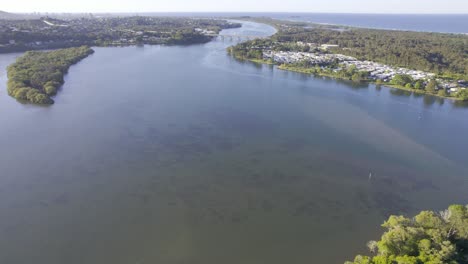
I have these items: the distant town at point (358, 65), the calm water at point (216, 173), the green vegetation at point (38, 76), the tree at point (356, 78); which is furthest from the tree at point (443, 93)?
the green vegetation at point (38, 76)

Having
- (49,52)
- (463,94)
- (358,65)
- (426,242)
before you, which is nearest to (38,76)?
(49,52)

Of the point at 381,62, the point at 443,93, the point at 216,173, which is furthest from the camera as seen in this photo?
the point at 381,62

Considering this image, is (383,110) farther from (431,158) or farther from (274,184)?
(274,184)

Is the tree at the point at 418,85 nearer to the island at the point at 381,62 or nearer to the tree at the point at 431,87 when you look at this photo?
the island at the point at 381,62

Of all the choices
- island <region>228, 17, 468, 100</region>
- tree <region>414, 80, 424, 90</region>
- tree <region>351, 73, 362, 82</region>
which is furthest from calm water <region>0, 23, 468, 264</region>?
tree <region>351, 73, 362, 82</region>

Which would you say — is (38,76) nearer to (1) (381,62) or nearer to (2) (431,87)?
(2) (431,87)

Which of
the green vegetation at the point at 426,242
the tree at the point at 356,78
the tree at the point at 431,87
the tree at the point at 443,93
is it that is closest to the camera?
the green vegetation at the point at 426,242
